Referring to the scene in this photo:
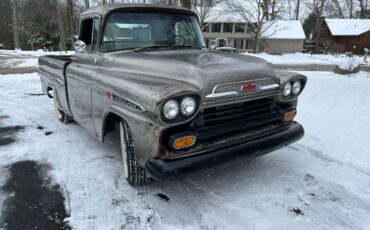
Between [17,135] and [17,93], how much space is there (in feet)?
13.9

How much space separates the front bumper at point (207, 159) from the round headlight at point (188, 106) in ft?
1.34

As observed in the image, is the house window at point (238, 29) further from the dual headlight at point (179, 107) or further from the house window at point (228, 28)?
the dual headlight at point (179, 107)

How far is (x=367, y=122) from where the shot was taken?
572 centimetres

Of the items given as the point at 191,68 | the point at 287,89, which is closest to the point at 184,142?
the point at 191,68

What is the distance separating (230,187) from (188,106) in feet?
3.96

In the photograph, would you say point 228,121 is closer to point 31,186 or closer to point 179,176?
point 179,176

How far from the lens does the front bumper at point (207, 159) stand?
9.32ft

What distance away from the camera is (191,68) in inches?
125

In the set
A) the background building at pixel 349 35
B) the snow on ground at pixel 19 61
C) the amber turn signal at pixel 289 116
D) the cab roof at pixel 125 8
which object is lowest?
the snow on ground at pixel 19 61

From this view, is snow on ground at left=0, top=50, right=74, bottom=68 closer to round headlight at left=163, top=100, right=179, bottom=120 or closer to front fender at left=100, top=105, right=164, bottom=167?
front fender at left=100, top=105, right=164, bottom=167

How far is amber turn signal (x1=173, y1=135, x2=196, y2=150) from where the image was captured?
9.39 feet

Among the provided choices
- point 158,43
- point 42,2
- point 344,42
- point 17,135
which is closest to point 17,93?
point 17,135

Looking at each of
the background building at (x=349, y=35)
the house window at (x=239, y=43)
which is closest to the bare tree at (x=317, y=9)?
the background building at (x=349, y=35)

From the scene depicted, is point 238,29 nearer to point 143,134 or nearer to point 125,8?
point 125,8
